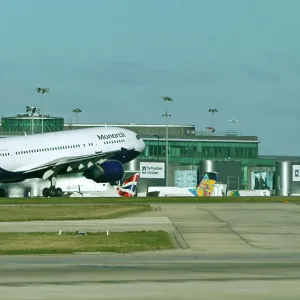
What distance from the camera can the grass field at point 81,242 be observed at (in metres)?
36.2

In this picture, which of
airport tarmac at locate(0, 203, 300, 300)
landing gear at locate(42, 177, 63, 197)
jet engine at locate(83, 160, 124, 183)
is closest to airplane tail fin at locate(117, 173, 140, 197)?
jet engine at locate(83, 160, 124, 183)

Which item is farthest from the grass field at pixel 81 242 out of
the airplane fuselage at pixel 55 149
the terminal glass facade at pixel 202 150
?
the terminal glass facade at pixel 202 150

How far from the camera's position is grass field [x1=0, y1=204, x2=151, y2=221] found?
192 ft

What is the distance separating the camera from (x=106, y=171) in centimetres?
9312

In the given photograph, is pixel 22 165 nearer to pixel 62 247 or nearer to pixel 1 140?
pixel 1 140

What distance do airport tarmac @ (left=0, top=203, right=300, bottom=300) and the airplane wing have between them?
148 ft

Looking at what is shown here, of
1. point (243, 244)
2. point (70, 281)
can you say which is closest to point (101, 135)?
point (243, 244)

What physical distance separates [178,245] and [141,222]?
15393 millimetres

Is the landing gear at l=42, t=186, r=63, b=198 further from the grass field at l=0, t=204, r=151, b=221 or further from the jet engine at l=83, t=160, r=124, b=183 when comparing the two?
the grass field at l=0, t=204, r=151, b=221

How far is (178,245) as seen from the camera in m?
37.7

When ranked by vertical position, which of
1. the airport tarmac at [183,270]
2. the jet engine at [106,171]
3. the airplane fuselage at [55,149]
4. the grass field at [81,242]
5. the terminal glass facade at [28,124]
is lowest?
the grass field at [81,242]

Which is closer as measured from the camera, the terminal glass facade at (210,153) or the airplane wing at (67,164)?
the airplane wing at (67,164)

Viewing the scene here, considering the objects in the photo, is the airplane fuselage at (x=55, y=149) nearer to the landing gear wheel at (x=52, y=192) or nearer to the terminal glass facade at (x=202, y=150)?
the landing gear wheel at (x=52, y=192)

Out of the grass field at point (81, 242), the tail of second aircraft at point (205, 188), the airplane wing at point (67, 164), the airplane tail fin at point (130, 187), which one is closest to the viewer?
the grass field at point (81, 242)
